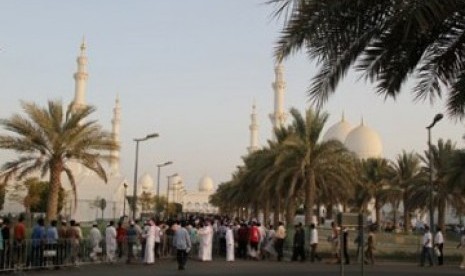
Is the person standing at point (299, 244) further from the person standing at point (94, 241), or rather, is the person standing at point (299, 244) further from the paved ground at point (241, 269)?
the person standing at point (94, 241)

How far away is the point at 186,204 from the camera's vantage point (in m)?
155

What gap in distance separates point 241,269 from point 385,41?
1144cm

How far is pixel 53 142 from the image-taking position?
27125mm

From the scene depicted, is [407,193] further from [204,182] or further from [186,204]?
[204,182]

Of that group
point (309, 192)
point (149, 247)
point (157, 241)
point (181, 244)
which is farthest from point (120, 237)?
point (309, 192)

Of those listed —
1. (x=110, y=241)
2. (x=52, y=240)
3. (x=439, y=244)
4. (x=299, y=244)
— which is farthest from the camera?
(x=439, y=244)

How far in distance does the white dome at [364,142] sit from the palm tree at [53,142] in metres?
66.5

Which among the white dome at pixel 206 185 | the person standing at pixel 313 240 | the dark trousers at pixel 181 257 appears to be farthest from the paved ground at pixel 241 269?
the white dome at pixel 206 185

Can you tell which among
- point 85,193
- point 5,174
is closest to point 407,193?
point 5,174

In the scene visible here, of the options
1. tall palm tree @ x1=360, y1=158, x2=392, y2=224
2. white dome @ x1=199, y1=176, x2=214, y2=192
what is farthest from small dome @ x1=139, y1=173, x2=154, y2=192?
tall palm tree @ x1=360, y1=158, x2=392, y2=224

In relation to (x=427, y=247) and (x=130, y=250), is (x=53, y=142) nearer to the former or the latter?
(x=130, y=250)

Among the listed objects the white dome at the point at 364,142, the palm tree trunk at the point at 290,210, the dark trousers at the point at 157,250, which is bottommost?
the dark trousers at the point at 157,250

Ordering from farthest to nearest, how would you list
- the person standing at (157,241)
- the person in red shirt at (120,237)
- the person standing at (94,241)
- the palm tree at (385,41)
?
the person standing at (157,241) → the person in red shirt at (120,237) → the person standing at (94,241) → the palm tree at (385,41)

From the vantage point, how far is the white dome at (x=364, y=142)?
91.9m
